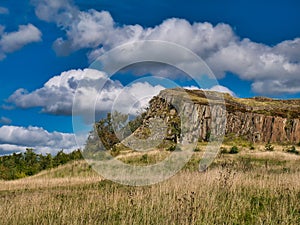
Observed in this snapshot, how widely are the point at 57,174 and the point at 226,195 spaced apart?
25261mm

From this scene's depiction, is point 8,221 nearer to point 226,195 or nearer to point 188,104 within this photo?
point 226,195

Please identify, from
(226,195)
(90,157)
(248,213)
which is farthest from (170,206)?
(90,157)

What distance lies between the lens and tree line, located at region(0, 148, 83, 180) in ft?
130

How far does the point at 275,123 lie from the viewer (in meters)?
61.5

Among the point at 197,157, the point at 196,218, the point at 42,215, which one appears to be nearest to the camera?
the point at 196,218

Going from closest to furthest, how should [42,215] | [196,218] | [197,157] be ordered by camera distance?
[196,218] → [42,215] → [197,157]

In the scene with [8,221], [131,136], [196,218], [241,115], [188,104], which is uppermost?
[241,115]

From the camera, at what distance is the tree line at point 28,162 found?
1565 inches

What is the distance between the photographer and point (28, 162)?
47594 mm

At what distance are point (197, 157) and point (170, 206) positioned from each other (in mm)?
22756

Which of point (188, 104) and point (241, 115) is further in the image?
point (241, 115)

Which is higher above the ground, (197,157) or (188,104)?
(188,104)

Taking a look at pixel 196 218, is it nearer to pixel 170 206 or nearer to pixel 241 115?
pixel 170 206

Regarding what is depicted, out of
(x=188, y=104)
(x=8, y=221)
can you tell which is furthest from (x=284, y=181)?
(x=188, y=104)
